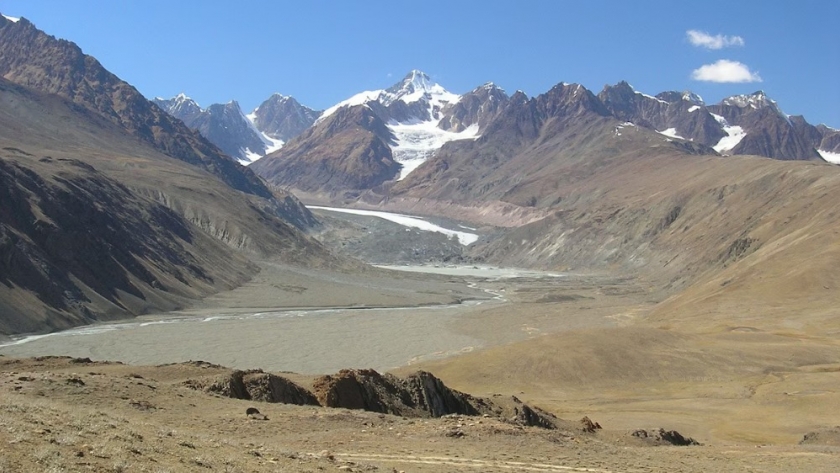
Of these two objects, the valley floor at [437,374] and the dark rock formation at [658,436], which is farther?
the dark rock formation at [658,436]

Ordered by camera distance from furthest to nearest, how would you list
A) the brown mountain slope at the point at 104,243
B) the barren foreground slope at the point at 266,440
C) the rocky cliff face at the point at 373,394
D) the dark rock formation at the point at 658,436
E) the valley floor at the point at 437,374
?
1. the brown mountain slope at the point at 104,243
2. the dark rock formation at the point at 658,436
3. the rocky cliff face at the point at 373,394
4. the valley floor at the point at 437,374
5. the barren foreground slope at the point at 266,440

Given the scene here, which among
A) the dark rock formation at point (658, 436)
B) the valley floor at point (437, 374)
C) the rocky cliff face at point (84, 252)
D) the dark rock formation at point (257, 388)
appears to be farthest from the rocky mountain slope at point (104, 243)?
the dark rock formation at point (658, 436)

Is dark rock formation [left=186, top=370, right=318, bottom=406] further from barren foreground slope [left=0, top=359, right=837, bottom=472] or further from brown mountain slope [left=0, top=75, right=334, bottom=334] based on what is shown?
brown mountain slope [left=0, top=75, right=334, bottom=334]

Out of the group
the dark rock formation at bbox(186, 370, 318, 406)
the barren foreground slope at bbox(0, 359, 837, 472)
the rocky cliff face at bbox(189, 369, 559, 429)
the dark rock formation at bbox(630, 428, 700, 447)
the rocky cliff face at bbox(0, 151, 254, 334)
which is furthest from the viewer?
the rocky cliff face at bbox(0, 151, 254, 334)

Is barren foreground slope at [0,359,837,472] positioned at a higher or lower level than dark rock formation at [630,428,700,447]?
higher

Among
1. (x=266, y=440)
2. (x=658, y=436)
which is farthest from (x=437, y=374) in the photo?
(x=266, y=440)

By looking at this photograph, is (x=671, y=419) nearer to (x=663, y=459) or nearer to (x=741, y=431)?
(x=741, y=431)

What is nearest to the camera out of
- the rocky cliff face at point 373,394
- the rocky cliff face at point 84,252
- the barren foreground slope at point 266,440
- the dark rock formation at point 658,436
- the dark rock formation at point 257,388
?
the barren foreground slope at point 266,440

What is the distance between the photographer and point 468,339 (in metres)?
97.8

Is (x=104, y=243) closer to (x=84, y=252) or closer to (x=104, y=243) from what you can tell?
(x=104, y=243)

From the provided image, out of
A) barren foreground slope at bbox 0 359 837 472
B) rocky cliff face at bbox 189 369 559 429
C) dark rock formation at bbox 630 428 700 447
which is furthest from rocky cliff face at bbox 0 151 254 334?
dark rock formation at bbox 630 428 700 447

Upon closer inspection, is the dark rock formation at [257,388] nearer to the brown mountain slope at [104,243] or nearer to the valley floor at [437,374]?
the valley floor at [437,374]

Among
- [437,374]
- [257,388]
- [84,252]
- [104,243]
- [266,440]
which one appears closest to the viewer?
[266,440]

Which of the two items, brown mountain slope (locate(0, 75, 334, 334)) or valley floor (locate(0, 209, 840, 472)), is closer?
valley floor (locate(0, 209, 840, 472))
